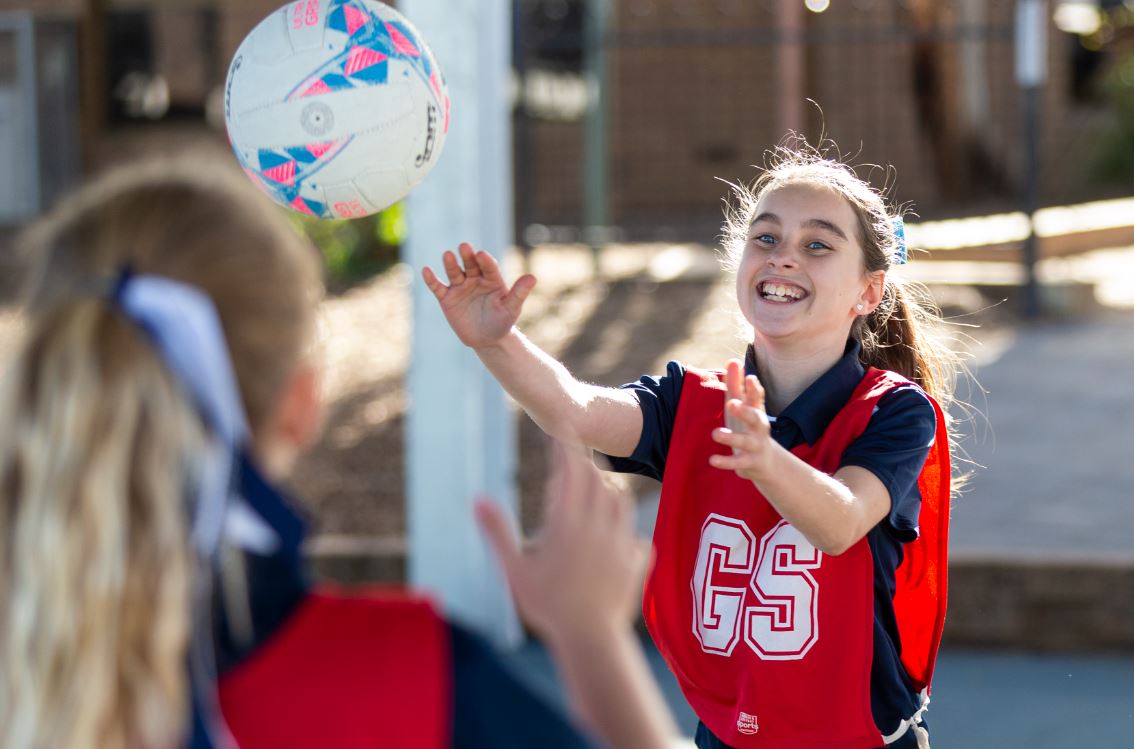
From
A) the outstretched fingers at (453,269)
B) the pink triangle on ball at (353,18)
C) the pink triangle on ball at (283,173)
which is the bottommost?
the outstretched fingers at (453,269)

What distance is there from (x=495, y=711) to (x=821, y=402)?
128 centimetres

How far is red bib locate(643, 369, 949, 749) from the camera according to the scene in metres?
2.34

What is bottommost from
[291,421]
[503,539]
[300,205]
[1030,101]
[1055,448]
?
[1055,448]

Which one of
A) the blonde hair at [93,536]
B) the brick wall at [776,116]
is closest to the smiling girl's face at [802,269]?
the blonde hair at [93,536]

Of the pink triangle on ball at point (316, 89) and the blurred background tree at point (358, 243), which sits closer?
the pink triangle on ball at point (316, 89)

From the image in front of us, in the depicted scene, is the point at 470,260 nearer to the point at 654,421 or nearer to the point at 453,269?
the point at 453,269

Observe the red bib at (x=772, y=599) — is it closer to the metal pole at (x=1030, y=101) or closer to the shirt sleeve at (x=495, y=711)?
the shirt sleeve at (x=495, y=711)

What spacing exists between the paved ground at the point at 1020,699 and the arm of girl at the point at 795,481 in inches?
92.6

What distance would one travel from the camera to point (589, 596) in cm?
138

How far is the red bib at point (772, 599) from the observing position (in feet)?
7.67

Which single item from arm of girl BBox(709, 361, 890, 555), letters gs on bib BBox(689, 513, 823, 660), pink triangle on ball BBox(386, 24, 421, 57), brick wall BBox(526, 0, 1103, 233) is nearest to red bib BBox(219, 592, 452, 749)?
arm of girl BBox(709, 361, 890, 555)

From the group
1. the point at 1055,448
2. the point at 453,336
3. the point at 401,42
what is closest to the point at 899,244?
the point at 401,42

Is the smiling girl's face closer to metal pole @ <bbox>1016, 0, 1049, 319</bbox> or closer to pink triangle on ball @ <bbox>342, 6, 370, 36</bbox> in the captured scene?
pink triangle on ball @ <bbox>342, 6, 370, 36</bbox>

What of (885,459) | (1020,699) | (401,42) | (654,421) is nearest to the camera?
(885,459)
